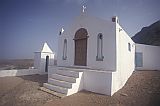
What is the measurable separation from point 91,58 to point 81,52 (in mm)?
1396

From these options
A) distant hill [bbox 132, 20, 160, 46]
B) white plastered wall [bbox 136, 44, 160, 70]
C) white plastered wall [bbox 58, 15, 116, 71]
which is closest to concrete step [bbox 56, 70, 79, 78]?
white plastered wall [bbox 58, 15, 116, 71]

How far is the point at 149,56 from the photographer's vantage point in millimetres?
16641

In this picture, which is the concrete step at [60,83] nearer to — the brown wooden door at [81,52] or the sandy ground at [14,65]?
the brown wooden door at [81,52]

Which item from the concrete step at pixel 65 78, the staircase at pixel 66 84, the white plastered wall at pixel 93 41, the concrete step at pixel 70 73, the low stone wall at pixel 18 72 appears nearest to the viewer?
the staircase at pixel 66 84

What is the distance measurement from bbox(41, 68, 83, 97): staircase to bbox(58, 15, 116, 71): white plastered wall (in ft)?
6.85

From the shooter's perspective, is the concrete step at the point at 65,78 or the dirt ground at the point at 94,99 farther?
the concrete step at the point at 65,78

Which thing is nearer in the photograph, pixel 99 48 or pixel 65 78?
pixel 65 78

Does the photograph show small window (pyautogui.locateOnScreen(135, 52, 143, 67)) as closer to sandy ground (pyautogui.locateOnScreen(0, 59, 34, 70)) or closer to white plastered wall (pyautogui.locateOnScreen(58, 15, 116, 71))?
white plastered wall (pyautogui.locateOnScreen(58, 15, 116, 71))

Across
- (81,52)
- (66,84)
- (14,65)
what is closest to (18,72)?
(81,52)

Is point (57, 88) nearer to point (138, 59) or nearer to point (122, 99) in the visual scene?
point (122, 99)

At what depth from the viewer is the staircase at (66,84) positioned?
811 centimetres

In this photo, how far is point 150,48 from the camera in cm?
1675

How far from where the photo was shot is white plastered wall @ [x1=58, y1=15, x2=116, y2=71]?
9.53 metres

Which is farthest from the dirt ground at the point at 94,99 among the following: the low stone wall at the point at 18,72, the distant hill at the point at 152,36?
the distant hill at the point at 152,36
